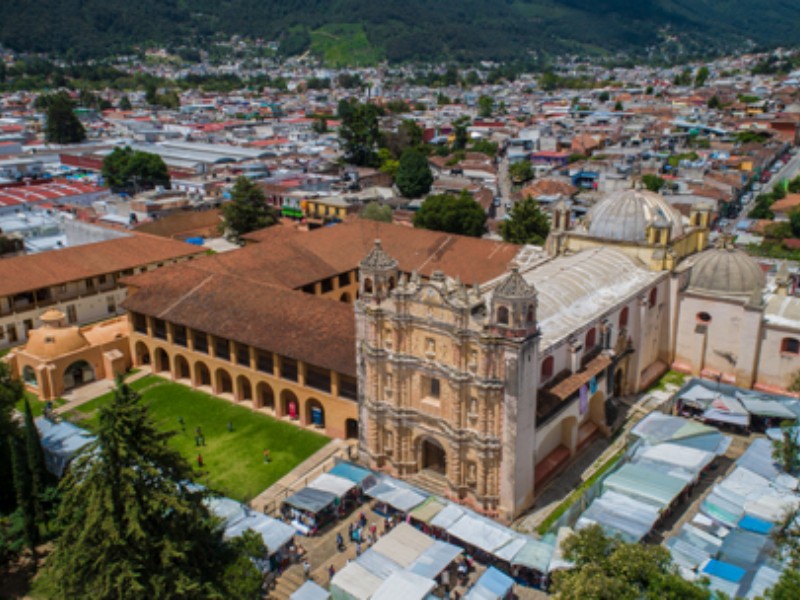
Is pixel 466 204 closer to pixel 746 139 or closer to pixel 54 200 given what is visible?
pixel 54 200

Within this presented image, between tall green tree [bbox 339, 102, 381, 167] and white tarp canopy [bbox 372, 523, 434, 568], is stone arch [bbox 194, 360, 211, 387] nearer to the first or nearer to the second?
white tarp canopy [bbox 372, 523, 434, 568]

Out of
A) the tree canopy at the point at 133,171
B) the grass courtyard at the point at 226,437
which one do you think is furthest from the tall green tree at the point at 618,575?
the tree canopy at the point at 133,171

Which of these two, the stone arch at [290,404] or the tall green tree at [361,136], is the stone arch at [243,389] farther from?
the tall green tree at [361,136]

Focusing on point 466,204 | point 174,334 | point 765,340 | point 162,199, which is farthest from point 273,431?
point 162,199

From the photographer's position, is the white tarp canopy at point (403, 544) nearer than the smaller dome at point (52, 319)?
Yes

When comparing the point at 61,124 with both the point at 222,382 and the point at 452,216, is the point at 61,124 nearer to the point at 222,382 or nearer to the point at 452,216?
the point at 452,216

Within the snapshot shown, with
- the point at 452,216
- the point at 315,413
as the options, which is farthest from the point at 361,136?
the point at 315,413
